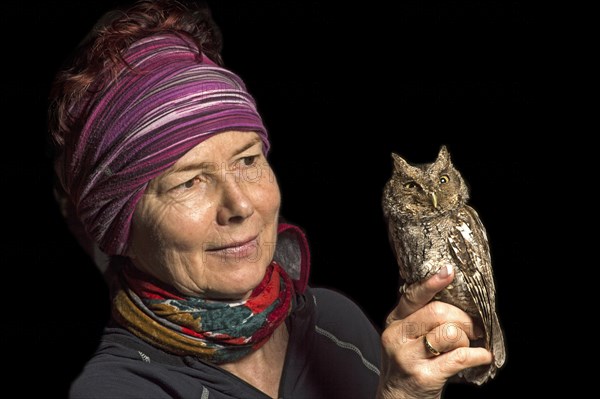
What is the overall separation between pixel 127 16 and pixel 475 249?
1.26 m

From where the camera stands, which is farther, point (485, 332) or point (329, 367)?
point (329, 367)

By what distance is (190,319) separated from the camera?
2.30 meters

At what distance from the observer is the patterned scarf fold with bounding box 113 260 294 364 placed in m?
2.31

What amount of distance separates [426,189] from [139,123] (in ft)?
2.77

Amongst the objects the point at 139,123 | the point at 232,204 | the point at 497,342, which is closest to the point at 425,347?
the point at 497,342

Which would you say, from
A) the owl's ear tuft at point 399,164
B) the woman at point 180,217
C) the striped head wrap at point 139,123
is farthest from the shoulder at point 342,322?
the striped head wrap at point 139,123

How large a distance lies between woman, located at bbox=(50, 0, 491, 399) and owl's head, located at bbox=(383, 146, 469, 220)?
218 millimetres

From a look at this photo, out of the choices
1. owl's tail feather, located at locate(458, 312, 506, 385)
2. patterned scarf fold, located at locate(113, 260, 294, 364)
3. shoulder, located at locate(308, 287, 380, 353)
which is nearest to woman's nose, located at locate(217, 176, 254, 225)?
patterned scarf fold, located at locate(113, 260, 294, 364)

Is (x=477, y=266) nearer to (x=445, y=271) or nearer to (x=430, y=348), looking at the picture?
(x=445, y=271)

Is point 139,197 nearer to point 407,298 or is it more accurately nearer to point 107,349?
point 107,349

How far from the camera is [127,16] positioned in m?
2.34

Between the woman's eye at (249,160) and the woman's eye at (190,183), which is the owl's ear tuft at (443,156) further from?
the woman's eye at (190,183)

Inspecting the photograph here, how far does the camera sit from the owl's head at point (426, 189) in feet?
7.34

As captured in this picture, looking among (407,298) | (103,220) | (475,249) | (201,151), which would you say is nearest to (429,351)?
(407,298)
